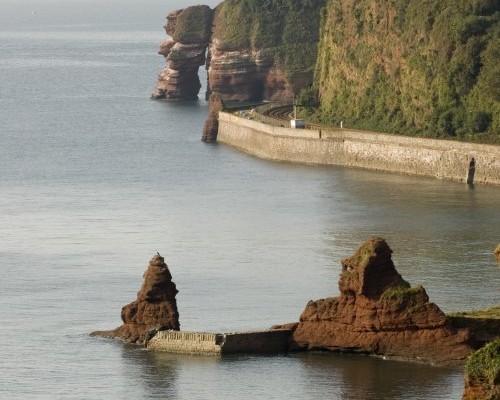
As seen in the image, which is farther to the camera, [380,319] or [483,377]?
[380,319]

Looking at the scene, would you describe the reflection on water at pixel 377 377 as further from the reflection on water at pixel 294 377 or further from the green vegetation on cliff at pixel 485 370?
the green vegetation on cliff at pixel 485 370

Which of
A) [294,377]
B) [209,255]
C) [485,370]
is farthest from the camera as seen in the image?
[209,255]

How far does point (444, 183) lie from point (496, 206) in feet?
45.7

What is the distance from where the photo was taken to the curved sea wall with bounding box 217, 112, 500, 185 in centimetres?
14750

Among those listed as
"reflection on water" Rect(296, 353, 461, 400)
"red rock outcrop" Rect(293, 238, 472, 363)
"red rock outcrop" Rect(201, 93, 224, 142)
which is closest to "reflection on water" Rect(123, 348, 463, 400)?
"reflection on water" Rect(296, 353, 461, 400)

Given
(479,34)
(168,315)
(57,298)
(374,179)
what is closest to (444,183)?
(374,179)

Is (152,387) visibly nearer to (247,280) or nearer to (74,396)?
(74,396)

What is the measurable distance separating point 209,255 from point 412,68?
6299cm

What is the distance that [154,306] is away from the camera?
8738cm

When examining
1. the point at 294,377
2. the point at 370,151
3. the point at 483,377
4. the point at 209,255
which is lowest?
the point at 370,151

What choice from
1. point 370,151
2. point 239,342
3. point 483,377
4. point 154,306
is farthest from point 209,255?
point 483,377

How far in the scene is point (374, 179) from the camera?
152 metres

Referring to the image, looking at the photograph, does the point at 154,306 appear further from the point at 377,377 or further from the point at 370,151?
the point at 370,151

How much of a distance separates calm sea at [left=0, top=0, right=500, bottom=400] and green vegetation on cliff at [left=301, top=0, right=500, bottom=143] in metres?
10.5
